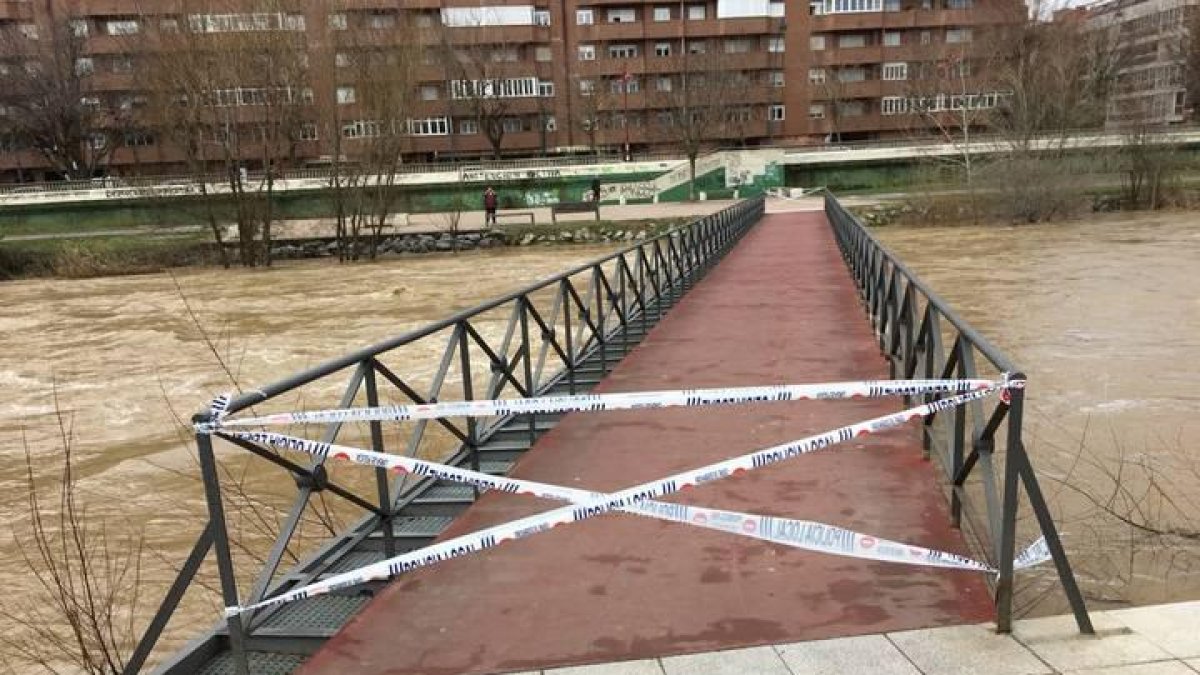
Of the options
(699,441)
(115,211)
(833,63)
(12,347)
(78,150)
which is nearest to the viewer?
(699,441)

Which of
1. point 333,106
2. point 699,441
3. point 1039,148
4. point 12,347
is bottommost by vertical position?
Answer: point 12,347

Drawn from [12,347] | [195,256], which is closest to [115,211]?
[195,256]

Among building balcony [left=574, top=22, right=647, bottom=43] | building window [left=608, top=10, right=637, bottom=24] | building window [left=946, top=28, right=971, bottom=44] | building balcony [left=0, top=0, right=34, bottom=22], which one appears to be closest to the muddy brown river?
building window [left=946, top=28, right=971, bottom=44]

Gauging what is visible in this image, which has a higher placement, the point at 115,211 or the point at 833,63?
the point at 833,63

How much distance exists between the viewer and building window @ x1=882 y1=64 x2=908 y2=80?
65.1m

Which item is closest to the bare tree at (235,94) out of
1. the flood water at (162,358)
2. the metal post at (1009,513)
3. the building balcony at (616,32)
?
the flood water at (162,358)

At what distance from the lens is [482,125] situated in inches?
2530

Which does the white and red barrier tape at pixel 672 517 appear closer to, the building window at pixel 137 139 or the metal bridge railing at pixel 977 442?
the metal bridge railing at pixel 977 442

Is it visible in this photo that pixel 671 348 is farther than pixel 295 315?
No

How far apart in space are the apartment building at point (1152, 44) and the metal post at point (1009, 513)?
53.5m

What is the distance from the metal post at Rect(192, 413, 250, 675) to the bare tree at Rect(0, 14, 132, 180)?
65.7 metres

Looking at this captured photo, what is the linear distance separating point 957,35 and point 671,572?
6912 centimetres

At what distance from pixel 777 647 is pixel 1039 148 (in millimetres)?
39291

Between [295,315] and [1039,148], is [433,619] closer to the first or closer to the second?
[295,315]
